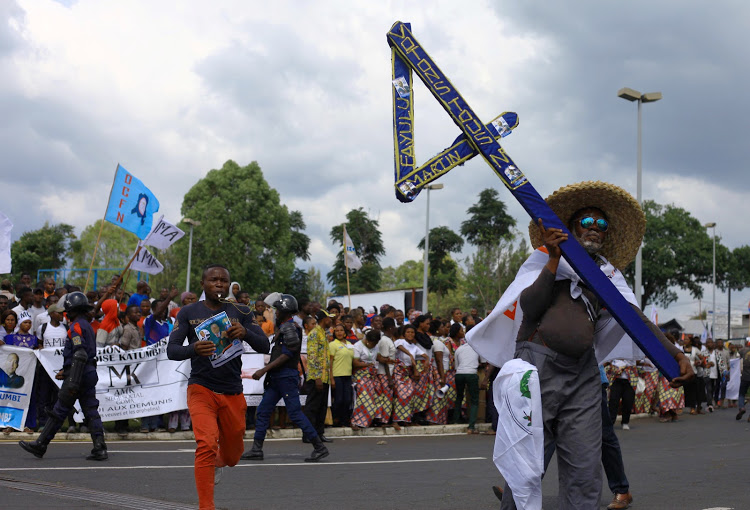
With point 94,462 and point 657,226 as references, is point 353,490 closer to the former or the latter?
point 94,462

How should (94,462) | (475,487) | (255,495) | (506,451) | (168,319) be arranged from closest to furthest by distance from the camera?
(506,451) < (255,495) < (475,487) < (94,462) < (168,319)

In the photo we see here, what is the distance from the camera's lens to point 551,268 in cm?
469

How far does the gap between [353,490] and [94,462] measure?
3.43 metres

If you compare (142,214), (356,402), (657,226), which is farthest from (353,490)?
(657,226)

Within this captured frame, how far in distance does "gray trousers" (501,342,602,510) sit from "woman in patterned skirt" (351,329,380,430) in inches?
384

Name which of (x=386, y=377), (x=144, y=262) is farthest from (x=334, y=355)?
(x=144, y=262)

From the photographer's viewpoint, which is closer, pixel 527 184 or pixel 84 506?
pixel 527 184

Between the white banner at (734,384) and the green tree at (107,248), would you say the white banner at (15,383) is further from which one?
the green tree at (107,248)

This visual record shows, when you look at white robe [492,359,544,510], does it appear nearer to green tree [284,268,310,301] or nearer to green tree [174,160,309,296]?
green tree [174,160,309,296]

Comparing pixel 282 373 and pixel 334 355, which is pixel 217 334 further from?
pixel 334 355

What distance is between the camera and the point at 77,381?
9602mm

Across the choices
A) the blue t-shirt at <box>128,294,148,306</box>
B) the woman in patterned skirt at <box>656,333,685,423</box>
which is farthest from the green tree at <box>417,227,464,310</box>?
the blue t-shirt at <box>128,294,148,306</box>

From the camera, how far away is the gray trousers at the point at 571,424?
456 centimetres

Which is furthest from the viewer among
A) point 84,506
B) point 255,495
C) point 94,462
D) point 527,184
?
point 94,462
